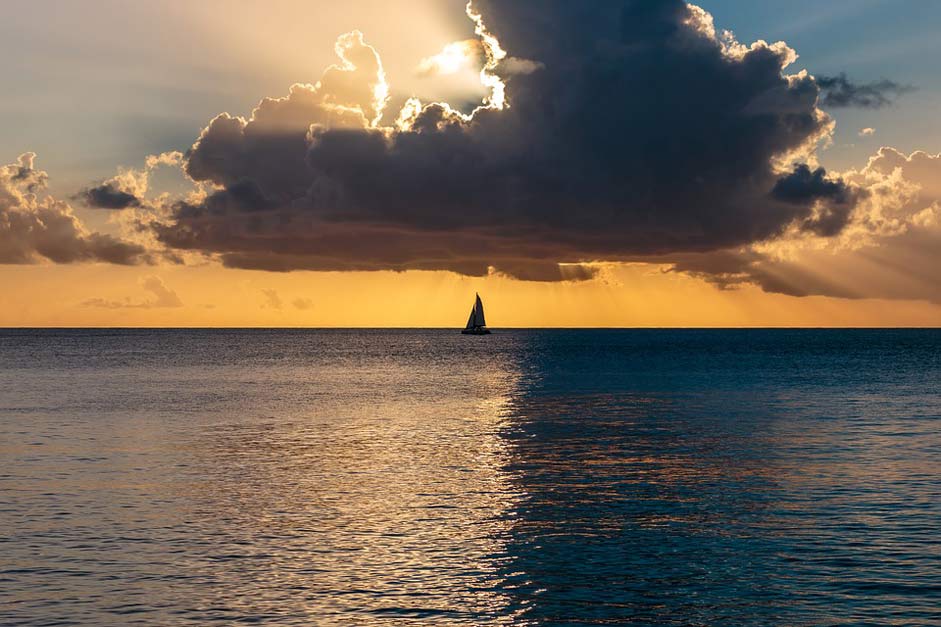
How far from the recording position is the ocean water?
91.5 feet

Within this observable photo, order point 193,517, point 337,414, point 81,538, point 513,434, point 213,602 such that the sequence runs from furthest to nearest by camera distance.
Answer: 1. point 337,414
2. point 513,434
3. point 193,517
4. point 81,538
5. point 213,602

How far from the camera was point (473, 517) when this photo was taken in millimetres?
39500

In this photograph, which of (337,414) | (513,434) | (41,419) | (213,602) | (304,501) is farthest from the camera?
(337,414)

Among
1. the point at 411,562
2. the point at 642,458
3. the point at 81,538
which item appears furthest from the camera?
the point at 642,458

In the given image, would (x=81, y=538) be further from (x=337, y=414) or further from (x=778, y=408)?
(x=778, y=408)

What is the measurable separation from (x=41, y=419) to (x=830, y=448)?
63.5m

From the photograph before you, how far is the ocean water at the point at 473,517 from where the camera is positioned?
27875mm

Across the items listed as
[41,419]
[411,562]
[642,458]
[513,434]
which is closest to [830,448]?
[642,458]

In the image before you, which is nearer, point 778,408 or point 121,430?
point 121,430

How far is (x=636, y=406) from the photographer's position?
93.6 m

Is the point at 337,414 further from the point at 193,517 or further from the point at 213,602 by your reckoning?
the point at 213,602

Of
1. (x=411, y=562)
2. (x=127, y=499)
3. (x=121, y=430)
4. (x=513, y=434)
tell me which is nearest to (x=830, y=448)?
(x=513, y=434)

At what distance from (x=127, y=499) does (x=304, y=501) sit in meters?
8.09

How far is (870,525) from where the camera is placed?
3744cm
